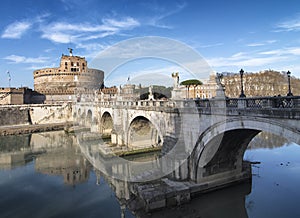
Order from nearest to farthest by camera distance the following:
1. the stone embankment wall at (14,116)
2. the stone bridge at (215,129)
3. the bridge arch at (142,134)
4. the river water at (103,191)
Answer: the stone bridge at (215,129), the river water at (103,191), the bridge arch at (142,134), the stone embankment wall at (14,116)

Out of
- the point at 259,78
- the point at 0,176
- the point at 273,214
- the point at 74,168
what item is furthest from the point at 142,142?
the point at 259,78

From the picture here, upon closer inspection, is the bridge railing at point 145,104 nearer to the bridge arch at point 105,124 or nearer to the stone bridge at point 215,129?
the stone bridge at point 215,129

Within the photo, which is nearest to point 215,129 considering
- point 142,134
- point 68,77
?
point 142,134

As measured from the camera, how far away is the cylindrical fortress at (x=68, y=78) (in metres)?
44.8

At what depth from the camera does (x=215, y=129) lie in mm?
7777

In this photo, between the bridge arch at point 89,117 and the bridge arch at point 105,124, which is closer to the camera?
the bridge arch at point 105,124

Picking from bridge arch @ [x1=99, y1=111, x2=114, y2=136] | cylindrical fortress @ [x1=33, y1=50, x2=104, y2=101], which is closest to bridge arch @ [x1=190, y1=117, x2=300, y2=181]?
bridge arch @ [x1=99, y1=111, x2=114, y2=136]

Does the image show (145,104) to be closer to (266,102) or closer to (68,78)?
(266,102)

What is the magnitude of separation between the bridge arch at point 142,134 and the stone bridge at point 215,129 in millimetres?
2495

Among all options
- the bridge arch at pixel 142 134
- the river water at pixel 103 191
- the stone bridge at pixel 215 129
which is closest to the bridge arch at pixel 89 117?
the river water at pixel 103 191

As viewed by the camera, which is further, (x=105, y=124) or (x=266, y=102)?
(x=105, y=124)

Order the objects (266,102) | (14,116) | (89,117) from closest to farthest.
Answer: (266,102), (89,117), (14,116)

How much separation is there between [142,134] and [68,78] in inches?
1426

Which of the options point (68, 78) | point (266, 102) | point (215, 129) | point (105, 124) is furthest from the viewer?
point (68, 78)
